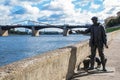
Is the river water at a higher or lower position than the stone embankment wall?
lower

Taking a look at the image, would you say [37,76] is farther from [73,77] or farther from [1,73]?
[73,77]

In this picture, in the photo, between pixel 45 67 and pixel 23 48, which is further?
pixel 23 48

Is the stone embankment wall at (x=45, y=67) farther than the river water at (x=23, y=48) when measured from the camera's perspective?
No

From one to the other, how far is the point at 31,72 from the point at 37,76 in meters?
A: 0.49

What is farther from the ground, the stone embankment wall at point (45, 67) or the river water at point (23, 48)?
the stone embankment wall at point (45, 67)

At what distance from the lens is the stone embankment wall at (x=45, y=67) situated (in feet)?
19.1

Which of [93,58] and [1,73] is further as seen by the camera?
[93,58]

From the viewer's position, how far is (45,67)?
7809 mm

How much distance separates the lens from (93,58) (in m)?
11.8

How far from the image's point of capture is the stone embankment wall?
583 centimetres

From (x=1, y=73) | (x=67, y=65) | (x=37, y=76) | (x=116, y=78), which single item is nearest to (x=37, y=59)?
(x=37, y=76)

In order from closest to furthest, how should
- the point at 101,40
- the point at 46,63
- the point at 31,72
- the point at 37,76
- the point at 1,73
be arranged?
the point at 1,73 → the point at 31,72 → the point at 37,76 → the point at 46,63 → the point at 101,40

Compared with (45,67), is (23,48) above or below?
below

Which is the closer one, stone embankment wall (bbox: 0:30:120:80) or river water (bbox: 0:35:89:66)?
stone embankment wall (bbox: 0:30:120:80)
